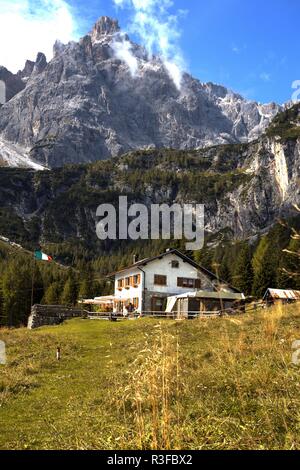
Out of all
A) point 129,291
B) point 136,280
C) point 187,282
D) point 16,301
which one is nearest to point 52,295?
point 16,301

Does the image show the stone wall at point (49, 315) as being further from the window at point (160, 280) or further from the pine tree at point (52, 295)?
the pine tree at point (52, 295)

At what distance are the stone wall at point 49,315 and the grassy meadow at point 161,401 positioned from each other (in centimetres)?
3583

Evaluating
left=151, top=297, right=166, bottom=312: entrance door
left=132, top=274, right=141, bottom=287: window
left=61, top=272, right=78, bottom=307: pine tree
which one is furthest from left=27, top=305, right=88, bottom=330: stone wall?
left=61, top=272, right=78, bottom=307: pine tree

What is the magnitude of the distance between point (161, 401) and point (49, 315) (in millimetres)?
53826

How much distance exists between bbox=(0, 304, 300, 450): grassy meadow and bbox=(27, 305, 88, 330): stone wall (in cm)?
3583

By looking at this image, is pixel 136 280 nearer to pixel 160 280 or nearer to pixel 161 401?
pixel 160 280

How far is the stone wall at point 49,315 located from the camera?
5774 centimetres

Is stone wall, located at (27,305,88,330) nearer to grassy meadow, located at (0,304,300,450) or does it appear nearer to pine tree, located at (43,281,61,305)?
grassy meadow, located at (0,304,300,450)

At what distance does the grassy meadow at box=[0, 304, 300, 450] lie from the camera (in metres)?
6.71

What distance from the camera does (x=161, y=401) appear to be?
8398 millimetres

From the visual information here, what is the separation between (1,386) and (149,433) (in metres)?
11.6

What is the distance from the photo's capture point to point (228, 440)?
22.4ft
